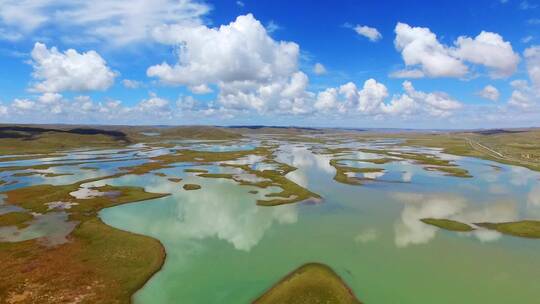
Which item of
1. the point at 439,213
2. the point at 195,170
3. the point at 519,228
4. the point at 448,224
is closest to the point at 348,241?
the point at 448,224

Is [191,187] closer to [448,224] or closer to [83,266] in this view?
[83,266]

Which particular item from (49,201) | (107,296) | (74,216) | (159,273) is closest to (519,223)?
(159,273)

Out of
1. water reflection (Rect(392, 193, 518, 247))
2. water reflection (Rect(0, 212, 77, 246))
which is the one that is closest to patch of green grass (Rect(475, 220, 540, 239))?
water reflection (Rect(392, 193, 518, 247))

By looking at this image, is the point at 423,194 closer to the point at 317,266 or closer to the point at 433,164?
the point at 317,266

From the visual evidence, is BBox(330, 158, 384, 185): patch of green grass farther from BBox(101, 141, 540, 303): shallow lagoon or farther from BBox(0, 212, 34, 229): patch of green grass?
BBox(0, 212, 34, 229): patch of green grass

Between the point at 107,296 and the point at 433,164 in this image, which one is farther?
the point at 433,164
